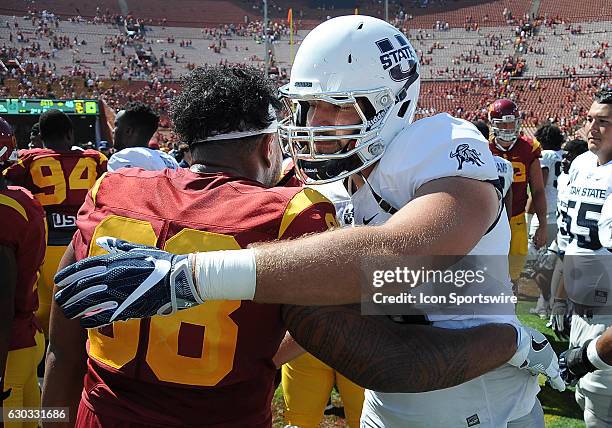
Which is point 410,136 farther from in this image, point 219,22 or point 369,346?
point 219,22

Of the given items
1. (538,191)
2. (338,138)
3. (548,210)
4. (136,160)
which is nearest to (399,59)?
(338,138)

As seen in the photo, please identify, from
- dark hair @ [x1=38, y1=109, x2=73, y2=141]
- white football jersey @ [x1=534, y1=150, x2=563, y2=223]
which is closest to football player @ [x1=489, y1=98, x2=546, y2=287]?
white football jersey @ [x1=534, y1=150, x2=563, y2=223]

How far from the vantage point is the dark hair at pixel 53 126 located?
5023mm

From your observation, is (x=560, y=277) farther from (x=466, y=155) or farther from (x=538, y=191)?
(x=466, y=155)

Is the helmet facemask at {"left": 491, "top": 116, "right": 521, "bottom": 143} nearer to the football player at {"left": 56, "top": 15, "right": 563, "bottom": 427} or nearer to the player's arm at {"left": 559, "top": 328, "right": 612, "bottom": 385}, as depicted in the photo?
the player's arm at {"left": 559, "top": 328, "right": 612, "bottom": 385}

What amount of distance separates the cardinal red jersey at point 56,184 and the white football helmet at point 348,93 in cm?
339

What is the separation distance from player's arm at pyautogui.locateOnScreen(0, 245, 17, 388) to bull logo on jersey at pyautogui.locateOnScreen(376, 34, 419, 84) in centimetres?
195

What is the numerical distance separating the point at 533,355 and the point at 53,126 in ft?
14.3

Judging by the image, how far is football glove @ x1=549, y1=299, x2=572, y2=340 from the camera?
4.96 meters

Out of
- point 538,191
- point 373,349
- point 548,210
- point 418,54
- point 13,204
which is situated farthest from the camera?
point 418,54

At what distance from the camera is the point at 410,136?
1.70 meters

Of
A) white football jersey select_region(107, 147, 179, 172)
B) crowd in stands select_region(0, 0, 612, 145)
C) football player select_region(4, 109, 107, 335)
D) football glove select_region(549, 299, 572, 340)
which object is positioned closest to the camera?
white football jersey select_region(107, 147, 179, 172)

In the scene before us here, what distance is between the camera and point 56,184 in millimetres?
4879

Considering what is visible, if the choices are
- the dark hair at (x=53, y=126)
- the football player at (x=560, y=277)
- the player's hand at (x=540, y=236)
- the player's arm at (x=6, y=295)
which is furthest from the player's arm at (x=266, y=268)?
the player's hand at (x=540, y=236)
